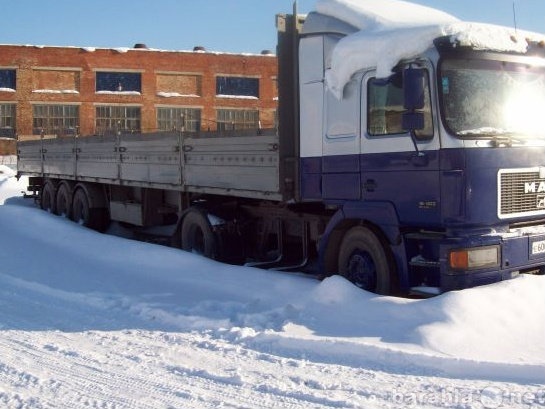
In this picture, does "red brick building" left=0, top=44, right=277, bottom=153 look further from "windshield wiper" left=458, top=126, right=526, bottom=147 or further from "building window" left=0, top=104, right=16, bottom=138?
"windshield wiper" left=458, top=126, right=526, bottom=147

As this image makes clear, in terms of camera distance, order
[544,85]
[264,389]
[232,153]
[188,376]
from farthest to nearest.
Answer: [232,153] < [544,85] < [188,376] < [264,389]

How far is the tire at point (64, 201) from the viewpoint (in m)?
15.2

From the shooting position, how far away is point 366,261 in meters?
7.02

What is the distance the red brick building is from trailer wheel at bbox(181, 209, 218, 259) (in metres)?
34.4

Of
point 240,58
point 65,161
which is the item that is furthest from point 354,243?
point 240,58

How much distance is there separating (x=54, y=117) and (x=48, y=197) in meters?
31.3

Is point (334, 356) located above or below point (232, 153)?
below

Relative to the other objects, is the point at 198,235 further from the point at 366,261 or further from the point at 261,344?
the point at 261,344

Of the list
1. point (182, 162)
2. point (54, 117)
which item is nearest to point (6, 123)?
point (54, 117)

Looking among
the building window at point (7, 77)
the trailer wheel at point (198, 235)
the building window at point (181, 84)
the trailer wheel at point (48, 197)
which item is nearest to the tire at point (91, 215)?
the trailer wheel at point (48, 197)

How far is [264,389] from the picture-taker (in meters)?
4.56

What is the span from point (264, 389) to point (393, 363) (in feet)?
3.54

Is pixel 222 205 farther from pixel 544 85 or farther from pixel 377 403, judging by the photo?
pixel 377 403

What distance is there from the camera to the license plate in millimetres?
6547
